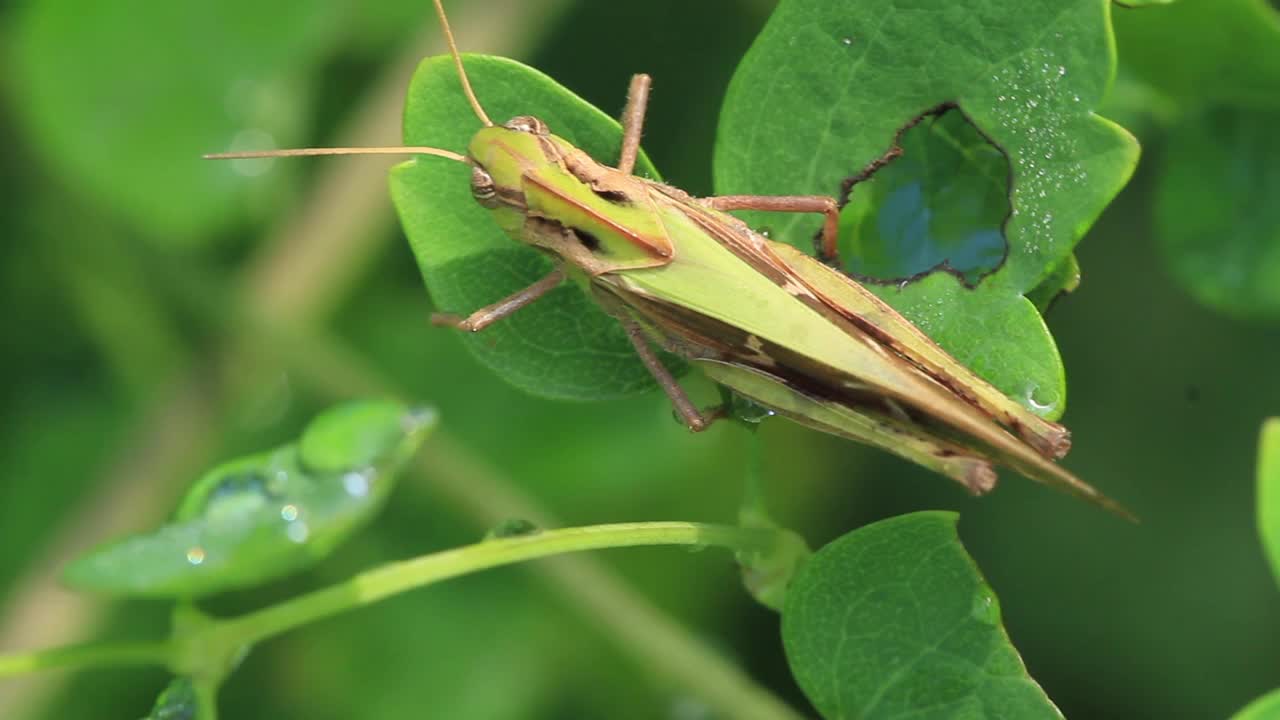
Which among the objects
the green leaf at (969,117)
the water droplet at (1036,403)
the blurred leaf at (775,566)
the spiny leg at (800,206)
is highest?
the green leaf at (969,117)

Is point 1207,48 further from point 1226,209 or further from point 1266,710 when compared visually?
point 1266,710

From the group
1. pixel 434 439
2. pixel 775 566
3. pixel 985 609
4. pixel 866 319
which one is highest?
pixel 866 319

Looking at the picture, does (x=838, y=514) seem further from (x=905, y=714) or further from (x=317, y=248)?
(x=905, y=714)

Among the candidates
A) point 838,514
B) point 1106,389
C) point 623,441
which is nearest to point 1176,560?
point 1106,389

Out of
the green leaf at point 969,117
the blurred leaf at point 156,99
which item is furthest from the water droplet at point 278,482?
the blurred leaf at point 156,99

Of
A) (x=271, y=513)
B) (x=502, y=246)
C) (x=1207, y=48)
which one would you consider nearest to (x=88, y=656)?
(x=271, y=513)

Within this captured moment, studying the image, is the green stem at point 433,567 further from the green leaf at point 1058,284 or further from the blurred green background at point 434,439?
the blurred green background at point 434,439

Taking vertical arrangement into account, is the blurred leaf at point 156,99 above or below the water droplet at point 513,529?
below
